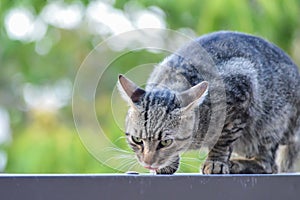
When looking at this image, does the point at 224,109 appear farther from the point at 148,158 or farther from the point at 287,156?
the point at 287,156

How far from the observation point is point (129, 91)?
1188 mm

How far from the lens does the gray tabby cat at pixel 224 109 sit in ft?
3.93

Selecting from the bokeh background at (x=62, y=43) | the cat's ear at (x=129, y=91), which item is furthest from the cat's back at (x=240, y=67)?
the bokeh background at (x=62, y=43)

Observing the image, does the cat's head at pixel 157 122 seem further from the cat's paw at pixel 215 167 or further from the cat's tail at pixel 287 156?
the cat's tail at pixel 287 156

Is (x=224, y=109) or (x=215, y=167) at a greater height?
(x=224, y=109)

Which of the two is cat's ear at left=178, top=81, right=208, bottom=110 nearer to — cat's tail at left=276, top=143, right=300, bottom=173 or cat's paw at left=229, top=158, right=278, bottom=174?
cat's paw at left=229, top=158, right=278, bottom=174

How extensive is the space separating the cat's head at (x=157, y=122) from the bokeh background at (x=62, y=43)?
80 cm

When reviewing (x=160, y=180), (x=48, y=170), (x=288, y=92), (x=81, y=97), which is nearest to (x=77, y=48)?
(x=48, y=170)

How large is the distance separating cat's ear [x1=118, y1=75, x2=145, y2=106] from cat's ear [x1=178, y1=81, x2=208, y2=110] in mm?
74

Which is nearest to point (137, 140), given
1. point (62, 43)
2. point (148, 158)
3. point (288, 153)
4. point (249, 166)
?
point (148, 158)

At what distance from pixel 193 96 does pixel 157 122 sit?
8cm

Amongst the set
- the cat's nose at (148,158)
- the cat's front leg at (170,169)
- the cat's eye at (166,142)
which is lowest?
the cat's front leg at (170,169)

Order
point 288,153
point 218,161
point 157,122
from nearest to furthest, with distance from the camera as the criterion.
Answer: point 157,122 < point 218,161 < point 288,153

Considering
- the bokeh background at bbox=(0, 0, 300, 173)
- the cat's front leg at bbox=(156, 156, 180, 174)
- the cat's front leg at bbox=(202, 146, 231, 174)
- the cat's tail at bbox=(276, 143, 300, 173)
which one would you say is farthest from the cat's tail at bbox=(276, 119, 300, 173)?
the bokeh background at bbox=(0, 0, 300, 173)
